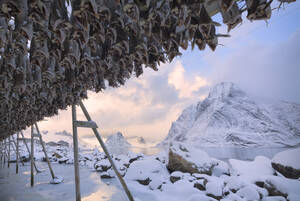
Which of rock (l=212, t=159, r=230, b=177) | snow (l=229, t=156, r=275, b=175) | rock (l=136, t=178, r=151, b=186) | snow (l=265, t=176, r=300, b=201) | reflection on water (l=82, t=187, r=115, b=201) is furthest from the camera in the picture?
rock (l=212, t=159, r=230, b=177)

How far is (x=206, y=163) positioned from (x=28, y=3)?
40.9 feet

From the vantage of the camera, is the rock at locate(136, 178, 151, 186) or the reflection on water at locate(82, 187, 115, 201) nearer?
the reflection on water at locate(82, 187, 115, 201)

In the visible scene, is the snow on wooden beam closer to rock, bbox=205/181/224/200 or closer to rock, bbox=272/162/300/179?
rock, bbox=205/181/224/200

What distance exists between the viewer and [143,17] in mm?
1733

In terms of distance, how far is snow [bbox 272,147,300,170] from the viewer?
8827mm

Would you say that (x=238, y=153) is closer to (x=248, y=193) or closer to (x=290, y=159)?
(x=290, y=159)

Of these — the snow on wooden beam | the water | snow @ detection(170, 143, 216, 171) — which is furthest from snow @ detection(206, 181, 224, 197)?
the water

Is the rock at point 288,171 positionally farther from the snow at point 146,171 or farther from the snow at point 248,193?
the snow at point 146,171

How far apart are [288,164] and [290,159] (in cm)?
35

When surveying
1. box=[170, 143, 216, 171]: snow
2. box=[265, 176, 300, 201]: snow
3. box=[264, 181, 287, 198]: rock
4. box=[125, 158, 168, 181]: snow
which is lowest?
box=[125, 158, 168, 181]: snow

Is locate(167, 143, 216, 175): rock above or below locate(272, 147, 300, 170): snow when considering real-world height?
below

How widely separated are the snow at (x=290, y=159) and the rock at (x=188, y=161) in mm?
3945

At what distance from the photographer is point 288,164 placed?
9.10 meters

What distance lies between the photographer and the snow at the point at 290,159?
8.83 m
